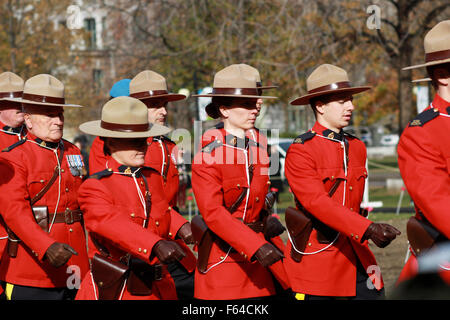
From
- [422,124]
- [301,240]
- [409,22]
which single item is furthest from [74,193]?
[409,22]

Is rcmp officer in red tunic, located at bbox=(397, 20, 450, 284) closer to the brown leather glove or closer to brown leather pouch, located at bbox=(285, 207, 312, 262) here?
the brown leather glove

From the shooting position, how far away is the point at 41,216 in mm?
5930

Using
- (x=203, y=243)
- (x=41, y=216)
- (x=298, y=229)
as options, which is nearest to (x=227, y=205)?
(x=203, y=243)

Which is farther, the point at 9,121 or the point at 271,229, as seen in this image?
the point at 9,121

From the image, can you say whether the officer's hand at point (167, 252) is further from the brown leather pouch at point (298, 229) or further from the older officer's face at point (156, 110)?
the older officer's face at point (156, 110)

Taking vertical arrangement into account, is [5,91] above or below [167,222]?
above

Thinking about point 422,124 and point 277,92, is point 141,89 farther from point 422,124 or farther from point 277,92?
point 277,92

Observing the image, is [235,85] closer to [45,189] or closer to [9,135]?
[45,189]

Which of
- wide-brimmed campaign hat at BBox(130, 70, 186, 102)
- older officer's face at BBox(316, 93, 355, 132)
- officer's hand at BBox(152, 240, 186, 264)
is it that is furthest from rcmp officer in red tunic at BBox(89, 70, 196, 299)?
officer's hand at BBox(152, 240, 186, 264)

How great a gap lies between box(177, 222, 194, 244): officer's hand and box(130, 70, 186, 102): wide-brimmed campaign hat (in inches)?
78.2

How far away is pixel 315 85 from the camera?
586cm

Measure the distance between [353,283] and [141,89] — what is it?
9.41 ft

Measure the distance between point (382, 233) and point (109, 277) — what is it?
1.71 metres
